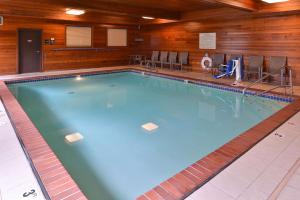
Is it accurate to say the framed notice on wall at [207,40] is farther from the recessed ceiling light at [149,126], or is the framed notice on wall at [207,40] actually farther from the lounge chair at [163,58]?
the recessed ceiling light at [149,126]

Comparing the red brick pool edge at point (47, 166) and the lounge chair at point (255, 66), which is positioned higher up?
the lounge chair at point (255, 66)

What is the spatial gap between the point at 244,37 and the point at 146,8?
330 centimetres

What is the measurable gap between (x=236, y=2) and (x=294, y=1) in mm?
1458

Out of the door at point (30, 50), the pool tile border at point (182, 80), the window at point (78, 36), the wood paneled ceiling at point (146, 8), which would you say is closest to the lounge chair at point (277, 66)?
the pool tile border at point (182, 80)

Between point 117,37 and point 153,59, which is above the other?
point 117,37

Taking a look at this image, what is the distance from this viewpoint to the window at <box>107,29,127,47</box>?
1072 centimetres

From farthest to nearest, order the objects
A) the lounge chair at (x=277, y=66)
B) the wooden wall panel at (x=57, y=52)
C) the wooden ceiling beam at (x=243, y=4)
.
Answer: the wooden wall panel at (x=57, y=52)
the lounge chair at (x=277, y=66)
the wooden ceiling beam at (x=243, y=4)

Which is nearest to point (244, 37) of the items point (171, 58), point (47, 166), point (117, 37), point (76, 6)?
point (171, 58)

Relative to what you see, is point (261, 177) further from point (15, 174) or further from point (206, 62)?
point (206, 62)

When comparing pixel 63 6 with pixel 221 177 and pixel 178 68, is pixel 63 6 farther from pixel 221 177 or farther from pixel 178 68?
pixel 221 177

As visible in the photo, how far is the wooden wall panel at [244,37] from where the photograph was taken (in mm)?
6621

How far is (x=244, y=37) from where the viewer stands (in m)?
7.61

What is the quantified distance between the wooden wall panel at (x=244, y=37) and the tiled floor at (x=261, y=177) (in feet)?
15.6

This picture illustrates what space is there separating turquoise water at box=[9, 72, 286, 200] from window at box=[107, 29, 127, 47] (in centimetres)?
395
